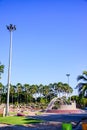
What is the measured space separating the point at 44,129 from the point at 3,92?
274 ft

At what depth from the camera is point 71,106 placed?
202 feet

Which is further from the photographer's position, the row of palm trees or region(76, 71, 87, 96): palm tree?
the row of palm trees

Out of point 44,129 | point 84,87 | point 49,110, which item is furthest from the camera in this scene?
point 49,110

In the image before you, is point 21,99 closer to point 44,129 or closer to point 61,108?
point 61,108

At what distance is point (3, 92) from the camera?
103m

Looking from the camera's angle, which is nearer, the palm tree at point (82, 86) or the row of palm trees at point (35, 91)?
the palm tree at point (82, 86)

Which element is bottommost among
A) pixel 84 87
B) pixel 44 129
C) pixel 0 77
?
pixel 44 129

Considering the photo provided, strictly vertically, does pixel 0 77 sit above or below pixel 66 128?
above

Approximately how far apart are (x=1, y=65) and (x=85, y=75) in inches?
520

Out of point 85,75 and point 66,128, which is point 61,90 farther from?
point 66,128

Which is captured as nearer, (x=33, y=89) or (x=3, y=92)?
(x=3, y=92)

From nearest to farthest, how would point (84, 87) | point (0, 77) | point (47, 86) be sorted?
point (84, 87) → point (0, 77) → point (47, 86)

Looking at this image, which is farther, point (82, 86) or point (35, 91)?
point (35, 91)

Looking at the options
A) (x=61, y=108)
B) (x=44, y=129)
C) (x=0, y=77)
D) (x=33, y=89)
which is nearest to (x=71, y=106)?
(x=61, y=108)
